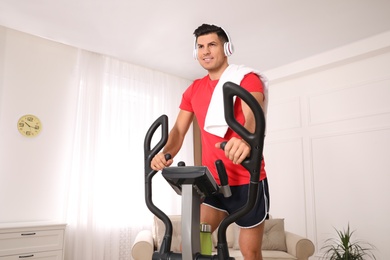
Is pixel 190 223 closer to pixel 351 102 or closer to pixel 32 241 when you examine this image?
pixel 32 241

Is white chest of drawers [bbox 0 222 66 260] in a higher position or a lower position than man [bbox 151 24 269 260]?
lower

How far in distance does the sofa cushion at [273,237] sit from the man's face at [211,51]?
8.66 ft

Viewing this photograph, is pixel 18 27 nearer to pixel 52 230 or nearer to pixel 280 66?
pixel 52 230

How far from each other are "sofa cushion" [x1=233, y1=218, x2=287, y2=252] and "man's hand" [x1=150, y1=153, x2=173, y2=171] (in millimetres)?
2676

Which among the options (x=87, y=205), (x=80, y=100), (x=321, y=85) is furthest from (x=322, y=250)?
(x=80, y=100)

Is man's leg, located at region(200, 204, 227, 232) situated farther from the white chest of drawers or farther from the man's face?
the white chest of drawers

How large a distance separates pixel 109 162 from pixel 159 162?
3.19 metres

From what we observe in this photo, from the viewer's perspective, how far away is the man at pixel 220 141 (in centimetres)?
119

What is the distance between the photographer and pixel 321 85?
14.3 feet

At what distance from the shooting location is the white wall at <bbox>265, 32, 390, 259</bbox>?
369 centimetres

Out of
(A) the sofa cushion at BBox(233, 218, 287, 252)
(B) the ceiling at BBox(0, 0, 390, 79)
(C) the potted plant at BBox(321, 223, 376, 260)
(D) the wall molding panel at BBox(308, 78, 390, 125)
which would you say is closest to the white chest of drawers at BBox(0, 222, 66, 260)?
(A) the sofa cushion at BBox(233, 218, 287, 252)

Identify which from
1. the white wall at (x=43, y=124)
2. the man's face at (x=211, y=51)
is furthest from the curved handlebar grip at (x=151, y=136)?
the white wall at (x=43, y=124)

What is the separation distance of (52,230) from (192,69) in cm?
293

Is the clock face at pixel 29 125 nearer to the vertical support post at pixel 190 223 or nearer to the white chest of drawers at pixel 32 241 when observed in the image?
the white chest of drawers at pixel 32 241
